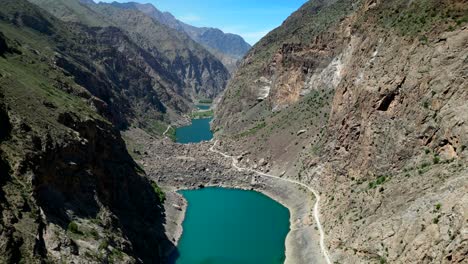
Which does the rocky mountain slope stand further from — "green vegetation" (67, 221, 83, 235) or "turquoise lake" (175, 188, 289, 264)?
"green vegetation" (67, 221, 83, 235)

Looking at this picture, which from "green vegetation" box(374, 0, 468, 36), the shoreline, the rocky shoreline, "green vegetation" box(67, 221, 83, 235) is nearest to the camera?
"green vegetation" box(67, 221, 83, 235)

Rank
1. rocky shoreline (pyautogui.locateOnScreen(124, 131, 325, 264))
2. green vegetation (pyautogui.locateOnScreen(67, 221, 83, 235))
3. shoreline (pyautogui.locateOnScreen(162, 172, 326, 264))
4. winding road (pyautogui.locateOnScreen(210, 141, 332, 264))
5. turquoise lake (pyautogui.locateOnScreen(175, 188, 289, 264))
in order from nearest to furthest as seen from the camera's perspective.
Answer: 1. green vegetation (pyautogui.locateOnScreen(67, 221, 83, 235))
2. winding road (pyautogui.locateOnScreen(210, 141, 332, 264))
3. shoreline (pyautogui.locateOnScreen(162, 172, 326, 264))
4. turquoise lake (pyautogui.locateOnScreen(175, 188, 289, 264))
5. rocky shoreline (pyautogui.locateOnScreen(124, 131, 325, 264))

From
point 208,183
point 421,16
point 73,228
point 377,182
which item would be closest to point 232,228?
point 377,182

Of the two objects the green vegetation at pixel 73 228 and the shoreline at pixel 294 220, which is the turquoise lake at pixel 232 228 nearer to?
the shoreline at pixel 294 220

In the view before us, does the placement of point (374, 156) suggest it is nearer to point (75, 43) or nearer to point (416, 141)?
point (416, 141)

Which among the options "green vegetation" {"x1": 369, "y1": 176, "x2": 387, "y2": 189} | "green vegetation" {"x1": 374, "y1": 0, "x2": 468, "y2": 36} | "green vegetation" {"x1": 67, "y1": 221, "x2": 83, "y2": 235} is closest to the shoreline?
"green vegetation" {"x1": 369, "y1": 176, "x2": 387, "y2": 189}

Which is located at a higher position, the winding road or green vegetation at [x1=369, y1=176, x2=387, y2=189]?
green vegetation at [x1=369, y1=176, x2=387, y2=189]

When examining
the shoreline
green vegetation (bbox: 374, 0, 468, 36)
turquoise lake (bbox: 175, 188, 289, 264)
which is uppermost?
green vegetation (bbox: 374, 0, 468, 36)
